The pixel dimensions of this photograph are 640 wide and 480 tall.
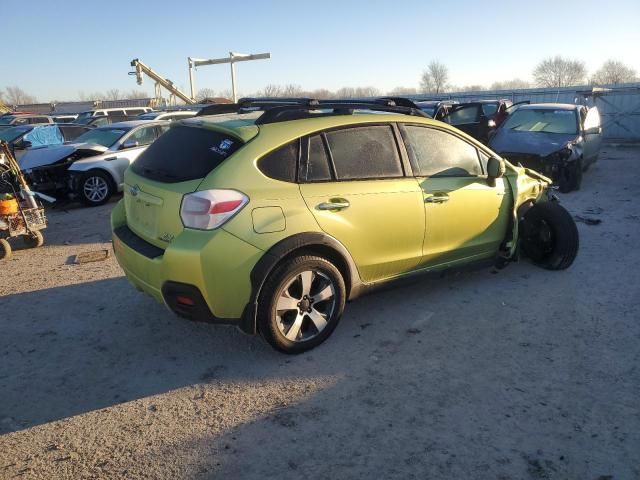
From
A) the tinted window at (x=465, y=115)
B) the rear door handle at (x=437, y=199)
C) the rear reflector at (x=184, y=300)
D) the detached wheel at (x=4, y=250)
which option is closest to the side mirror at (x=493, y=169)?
the rear door handle at (x=437, y=199)

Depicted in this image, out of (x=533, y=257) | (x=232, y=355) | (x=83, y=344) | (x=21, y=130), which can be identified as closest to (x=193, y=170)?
(x=232, y=355)

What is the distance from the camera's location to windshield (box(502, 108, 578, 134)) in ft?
32.8

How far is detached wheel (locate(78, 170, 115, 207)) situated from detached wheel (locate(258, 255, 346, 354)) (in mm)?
6970

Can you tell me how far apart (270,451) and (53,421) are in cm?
132

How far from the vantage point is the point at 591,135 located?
10.4 m

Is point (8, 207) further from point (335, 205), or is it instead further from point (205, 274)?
point (335, 205)

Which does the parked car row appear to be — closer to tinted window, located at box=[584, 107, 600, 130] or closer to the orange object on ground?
tinted window, located at box=[584, 107, 600, 130]

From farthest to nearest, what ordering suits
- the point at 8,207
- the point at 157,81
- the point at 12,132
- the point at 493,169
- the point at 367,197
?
the point at 157,81 → the point at 12,132 → the point at 8,207 → the point at 493,169 → the point at 367,197

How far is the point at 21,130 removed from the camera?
527 inches

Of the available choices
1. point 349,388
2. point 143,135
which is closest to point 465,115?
point 143,135

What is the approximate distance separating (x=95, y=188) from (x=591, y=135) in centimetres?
987

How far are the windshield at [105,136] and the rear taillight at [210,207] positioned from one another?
753cm

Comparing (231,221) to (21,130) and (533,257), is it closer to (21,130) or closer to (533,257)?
(533,257)

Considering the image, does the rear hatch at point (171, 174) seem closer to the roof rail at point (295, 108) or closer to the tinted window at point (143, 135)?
the roof rail at point (295, 108)
